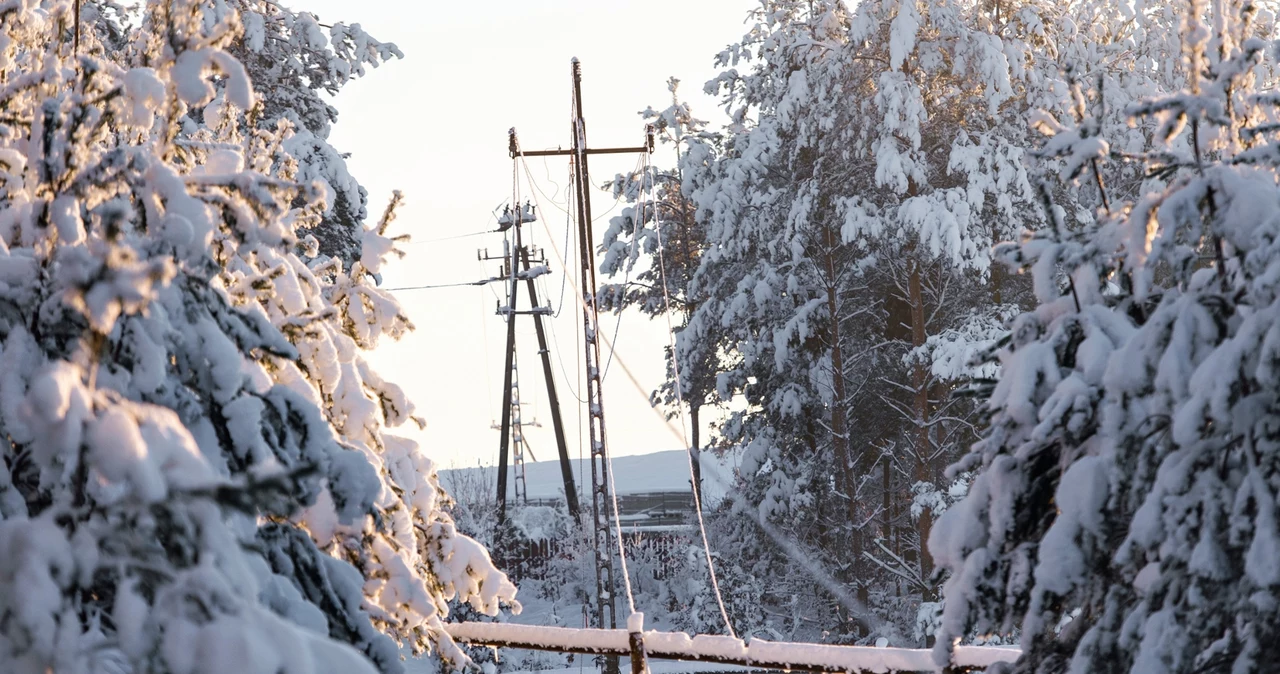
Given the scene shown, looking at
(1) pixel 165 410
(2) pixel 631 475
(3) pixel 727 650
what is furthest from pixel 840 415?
(2) pixel 631 475

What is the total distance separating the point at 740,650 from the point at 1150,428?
2.79 metres

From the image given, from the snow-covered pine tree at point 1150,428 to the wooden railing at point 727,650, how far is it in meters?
1.19

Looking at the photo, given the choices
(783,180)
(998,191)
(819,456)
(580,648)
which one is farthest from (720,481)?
(580,648)

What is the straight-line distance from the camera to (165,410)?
7.21 ft

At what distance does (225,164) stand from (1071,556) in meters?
2.28

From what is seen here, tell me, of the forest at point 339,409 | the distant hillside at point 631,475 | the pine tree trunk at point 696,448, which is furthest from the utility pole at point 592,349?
the distant hillside at point 631,475

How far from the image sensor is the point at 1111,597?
288 centimetres

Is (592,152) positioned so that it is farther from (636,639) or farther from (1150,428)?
(1150,428)

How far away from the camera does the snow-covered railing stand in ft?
15.1

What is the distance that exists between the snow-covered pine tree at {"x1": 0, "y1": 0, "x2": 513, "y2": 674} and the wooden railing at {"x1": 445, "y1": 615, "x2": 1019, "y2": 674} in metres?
1.59

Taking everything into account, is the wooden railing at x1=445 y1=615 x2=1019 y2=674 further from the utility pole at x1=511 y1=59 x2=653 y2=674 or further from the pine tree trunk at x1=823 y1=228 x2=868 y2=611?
the pine tree trunk at x1=823 y1=228 x2=868 y2=611

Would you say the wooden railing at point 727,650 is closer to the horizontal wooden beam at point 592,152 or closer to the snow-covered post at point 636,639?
the snow-covered post at point 636,639

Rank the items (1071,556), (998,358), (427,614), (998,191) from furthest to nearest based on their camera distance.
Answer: (998,191), (427,614), (998,358), (1071,556)

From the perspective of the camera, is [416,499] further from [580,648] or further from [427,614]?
[580,648]
